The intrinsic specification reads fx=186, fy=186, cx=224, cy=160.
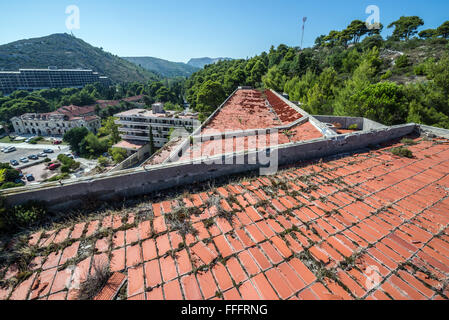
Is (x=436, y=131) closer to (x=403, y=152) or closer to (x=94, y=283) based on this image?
(x=403, y=152)

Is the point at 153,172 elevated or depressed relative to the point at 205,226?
elevated

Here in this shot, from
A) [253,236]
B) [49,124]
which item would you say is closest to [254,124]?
[253,236]

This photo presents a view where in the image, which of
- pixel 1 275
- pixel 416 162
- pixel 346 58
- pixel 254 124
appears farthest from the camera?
pixel 346 58

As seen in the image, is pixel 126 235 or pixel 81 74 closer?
pixel 126 235

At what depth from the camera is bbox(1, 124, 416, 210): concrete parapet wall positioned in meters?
2.96

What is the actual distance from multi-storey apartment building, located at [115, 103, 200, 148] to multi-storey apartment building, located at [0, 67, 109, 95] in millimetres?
80188

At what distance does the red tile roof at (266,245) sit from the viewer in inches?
79.5

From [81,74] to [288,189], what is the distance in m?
129

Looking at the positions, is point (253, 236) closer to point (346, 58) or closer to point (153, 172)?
point (153, 172)

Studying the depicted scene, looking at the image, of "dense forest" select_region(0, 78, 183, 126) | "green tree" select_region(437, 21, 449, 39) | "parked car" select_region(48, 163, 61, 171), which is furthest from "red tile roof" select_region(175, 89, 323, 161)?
"green tree" select_region(437, 21, 449, 39)

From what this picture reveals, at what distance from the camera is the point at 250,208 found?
323 centimetres

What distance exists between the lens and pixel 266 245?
2.52 m
